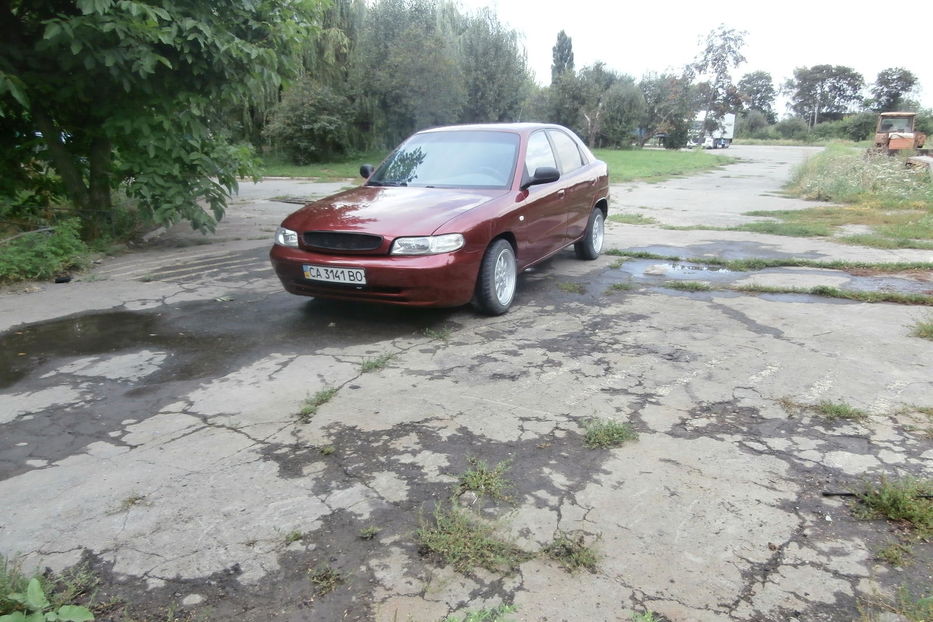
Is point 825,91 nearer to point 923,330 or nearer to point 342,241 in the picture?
point 923,330

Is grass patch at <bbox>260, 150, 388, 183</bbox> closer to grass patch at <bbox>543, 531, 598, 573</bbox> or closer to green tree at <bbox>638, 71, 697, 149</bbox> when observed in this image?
grass patch at <bbox>543, 531, 598, 573</bbox>

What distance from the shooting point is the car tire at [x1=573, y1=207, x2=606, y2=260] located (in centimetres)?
762

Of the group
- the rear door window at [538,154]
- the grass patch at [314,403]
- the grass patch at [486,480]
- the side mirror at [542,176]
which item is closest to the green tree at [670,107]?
the rear door window at [538,154]

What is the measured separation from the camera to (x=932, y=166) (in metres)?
15.2

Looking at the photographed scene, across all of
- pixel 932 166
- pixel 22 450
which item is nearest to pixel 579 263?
pixel 22 450

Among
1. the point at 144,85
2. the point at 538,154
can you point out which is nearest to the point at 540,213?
the point at 538,154

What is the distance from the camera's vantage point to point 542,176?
5.67m

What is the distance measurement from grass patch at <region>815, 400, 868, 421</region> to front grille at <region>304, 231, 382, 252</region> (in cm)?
315

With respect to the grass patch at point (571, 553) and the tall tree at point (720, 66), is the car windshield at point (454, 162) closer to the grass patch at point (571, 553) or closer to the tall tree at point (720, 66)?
the grass patch at point (571, 553)

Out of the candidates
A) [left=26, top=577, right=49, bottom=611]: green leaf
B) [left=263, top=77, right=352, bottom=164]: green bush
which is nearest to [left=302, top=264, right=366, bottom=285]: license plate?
[left=26, top=577, right=49, bottom=611]: green leaf

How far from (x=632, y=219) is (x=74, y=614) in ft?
34.9

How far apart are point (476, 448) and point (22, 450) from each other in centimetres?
237

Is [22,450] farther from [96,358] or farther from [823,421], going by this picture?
[823,421]

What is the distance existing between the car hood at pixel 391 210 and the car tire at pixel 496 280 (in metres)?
0.43
